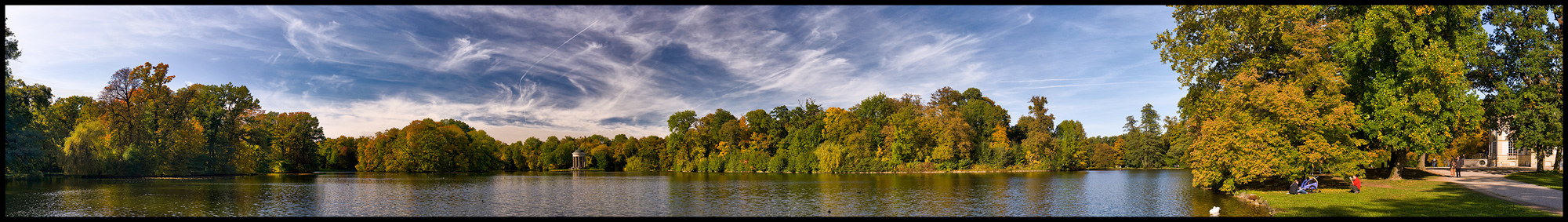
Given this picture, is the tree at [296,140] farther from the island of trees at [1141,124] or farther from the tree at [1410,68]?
the tree at [1410,68]

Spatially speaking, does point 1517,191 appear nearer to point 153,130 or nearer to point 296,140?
point 153,130

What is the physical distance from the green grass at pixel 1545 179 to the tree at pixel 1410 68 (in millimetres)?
2920

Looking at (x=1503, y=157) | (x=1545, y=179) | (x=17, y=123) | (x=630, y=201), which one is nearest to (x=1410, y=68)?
(x=1545, y=179)

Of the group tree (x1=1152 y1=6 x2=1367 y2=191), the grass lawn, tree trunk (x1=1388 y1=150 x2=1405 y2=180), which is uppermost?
tree (x1=1152 y1=6 x2=1367 y2=191)

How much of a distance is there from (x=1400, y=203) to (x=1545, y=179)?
666 inches

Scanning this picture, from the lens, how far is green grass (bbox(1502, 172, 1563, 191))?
25281mm

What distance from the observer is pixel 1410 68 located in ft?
82.1

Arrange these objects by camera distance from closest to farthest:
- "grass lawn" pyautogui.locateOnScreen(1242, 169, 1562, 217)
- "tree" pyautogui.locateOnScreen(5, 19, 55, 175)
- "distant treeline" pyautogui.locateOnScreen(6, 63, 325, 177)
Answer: "grass lawn" pyautogui.locateOnScreen(1242, 169, 1562, 217)
"tree" pyautogui.locateOnScreen(5, 19, 55, 175)
"distant treeline" pyautogui.locateOnScreen(6, 63, 325, 177)

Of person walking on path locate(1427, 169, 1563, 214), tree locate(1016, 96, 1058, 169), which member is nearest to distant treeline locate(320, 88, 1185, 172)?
tree locate(1016, 96, 1058, 169)

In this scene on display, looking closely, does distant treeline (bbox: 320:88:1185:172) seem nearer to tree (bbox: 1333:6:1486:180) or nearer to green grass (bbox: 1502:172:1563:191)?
green grass (bbox: 1502:172:1563:191)

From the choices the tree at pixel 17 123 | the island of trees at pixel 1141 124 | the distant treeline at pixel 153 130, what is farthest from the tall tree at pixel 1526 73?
the distant treeline at pixel 153 130

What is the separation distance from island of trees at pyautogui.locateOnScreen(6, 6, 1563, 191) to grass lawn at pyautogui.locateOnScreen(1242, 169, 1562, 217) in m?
1.82

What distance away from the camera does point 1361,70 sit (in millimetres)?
27812

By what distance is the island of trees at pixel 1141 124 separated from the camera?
25766mm
